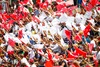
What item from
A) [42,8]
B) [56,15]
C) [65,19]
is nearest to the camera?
[65,19]

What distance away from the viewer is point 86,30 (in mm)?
2588

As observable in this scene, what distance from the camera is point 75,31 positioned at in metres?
2.89

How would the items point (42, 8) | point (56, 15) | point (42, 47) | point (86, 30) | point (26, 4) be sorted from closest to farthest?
point (86, 30) → point (42, 47) → point (56, 15) → point (42, 8) → point (26, 4)

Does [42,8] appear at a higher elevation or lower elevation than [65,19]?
higher

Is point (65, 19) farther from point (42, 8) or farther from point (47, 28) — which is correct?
point (42, 8)

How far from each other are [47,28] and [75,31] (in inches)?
19.8

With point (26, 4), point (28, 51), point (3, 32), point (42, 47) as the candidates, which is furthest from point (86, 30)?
point (26, 4)

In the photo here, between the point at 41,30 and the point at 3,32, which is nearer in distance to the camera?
the point at 41,30

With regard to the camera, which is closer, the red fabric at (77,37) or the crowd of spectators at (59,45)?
the crowd of spectators at (59,45)

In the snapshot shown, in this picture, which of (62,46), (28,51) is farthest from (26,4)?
(62,46)

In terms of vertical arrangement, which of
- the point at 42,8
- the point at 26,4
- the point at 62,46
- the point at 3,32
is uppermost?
the point at 26,4

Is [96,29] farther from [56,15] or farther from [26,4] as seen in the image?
[26,4]

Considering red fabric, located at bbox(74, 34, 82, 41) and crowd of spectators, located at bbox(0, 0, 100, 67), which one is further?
red fabric, located at bbox(74, 34, 82, 41)

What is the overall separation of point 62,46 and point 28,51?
0.51 m
